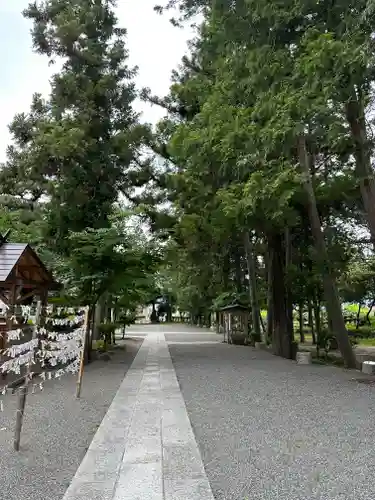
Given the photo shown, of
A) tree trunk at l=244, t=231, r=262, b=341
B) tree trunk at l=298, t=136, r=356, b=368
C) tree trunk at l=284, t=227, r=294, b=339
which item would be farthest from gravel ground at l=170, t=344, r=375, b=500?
tree trunk at l=244, t=231, r=262, b=341

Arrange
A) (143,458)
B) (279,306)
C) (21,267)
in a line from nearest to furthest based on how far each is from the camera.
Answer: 1. (143,458)
2. (21,267)
3. (279,306)

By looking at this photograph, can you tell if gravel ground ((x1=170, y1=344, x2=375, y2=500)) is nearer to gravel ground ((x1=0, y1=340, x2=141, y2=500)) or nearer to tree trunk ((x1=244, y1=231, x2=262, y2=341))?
gravel ground ((x1=0, y1=340, x2=141, y2=500))

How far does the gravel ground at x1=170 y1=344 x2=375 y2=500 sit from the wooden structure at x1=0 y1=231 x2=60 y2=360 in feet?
11.7

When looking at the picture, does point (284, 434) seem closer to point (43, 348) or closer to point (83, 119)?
point (43, 348)

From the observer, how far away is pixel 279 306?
15.5m

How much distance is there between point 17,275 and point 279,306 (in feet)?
31.4

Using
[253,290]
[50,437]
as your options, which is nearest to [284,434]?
[50,437]

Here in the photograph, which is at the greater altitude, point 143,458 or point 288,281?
point 288,281

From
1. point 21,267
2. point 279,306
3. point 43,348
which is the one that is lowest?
point 43,348

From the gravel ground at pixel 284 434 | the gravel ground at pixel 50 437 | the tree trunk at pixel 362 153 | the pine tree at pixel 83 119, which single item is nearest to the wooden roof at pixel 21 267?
the gravel ground at pixel 50 437

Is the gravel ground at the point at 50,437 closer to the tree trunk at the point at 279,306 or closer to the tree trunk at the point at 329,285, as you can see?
the tree trunk at the point at 329,285

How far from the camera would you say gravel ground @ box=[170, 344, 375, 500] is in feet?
10.9

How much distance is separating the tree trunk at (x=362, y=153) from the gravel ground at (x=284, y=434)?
3738 millimetres

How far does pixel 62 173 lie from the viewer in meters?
15.7
